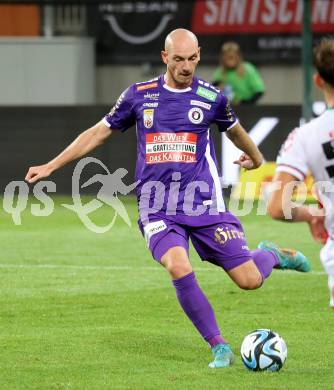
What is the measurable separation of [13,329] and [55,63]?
13.6 metres

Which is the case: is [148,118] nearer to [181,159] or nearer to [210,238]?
[181,159]

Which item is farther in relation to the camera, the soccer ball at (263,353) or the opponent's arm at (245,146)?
the opponent's arm at (245,146)

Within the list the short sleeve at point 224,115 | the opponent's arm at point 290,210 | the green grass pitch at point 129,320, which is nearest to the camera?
the opponent's arm at point 290,210

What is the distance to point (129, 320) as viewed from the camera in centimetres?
898

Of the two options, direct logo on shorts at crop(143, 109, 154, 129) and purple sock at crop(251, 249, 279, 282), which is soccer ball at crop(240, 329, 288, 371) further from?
direct logo on shorts at crop(143, 109, 154, 129)

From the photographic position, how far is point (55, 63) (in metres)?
Answer: 21.8

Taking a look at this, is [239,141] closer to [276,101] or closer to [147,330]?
[147,330]

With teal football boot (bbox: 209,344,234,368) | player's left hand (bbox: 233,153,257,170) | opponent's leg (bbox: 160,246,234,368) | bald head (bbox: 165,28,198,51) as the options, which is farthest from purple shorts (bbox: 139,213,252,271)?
bald head (bbox: 165,28,198,51)

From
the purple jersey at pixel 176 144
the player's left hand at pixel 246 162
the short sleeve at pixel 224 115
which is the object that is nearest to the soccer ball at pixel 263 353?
the purple jersey at pixel 176 144

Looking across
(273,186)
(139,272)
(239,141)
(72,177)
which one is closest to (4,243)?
(139,272)

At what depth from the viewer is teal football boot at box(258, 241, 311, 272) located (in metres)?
8.58

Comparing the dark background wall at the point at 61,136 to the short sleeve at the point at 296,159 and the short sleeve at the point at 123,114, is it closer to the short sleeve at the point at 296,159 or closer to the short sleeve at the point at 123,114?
the short sleeve at the point at 123,114

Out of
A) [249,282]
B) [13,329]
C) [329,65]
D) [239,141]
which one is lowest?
[13,329]

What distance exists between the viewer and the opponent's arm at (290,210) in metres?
5.62
